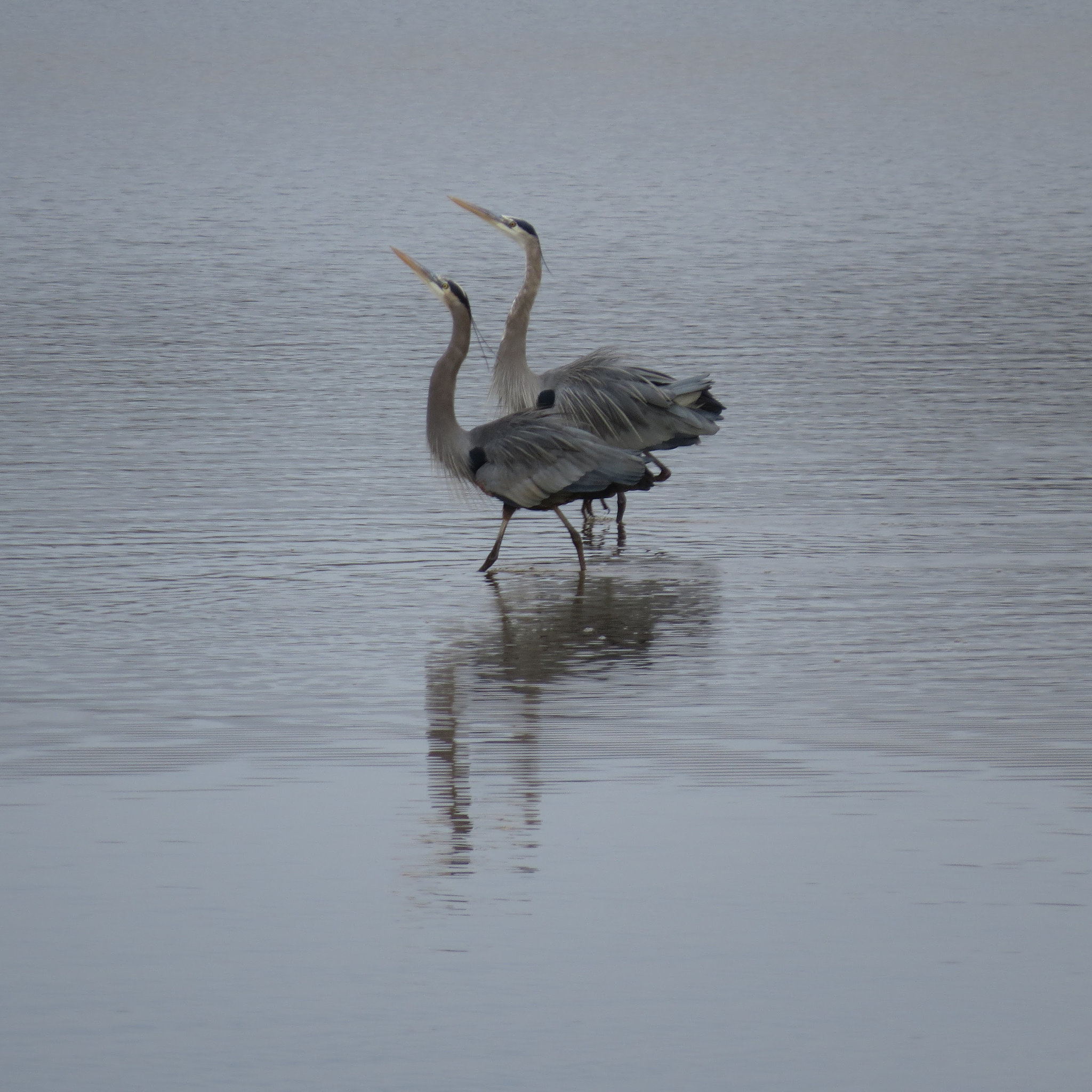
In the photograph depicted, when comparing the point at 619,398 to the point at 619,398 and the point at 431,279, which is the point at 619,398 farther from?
the point at 431,279

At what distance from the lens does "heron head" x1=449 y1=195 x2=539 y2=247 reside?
13234mm

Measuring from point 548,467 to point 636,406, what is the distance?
5.34 ft

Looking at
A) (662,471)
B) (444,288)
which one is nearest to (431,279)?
(444,288)

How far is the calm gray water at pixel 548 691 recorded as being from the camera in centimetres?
542

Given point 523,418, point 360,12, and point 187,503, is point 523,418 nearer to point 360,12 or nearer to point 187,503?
point 187,503

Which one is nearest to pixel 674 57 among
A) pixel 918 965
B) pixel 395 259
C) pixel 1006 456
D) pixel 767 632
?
pixel 395 259

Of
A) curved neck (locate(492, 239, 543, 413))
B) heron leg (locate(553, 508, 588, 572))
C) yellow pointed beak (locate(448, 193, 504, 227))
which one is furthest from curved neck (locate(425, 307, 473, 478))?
yellow pointed beak (locate(448, 193, 504, 227))

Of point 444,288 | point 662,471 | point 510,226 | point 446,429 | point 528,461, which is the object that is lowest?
point 662,471

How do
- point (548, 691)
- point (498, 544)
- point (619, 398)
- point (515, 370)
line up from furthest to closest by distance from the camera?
point (515, 370) < point (619, 398) < point (498, 544) < point (548, 691)

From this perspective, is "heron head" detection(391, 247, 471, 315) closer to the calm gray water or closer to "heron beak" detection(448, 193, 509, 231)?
the calm gray water

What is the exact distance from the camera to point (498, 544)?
10.6 m

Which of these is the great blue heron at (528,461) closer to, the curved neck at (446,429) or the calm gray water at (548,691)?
the curved neck at (446,429)

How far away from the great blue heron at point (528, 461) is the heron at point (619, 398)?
3.24 feet

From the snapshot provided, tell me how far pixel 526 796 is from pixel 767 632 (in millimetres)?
2608
